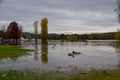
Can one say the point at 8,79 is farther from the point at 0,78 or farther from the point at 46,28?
the point at 46,28

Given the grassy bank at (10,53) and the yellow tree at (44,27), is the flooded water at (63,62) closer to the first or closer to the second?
the grassy bank at (10,53)

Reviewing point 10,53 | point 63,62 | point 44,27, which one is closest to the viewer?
point 63,62

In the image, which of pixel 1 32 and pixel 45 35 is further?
pixel 45 35

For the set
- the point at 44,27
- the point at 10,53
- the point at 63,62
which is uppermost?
the point at 44,27

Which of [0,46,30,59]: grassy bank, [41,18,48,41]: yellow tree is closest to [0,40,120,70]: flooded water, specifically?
[0,46,30,59]: grassy bank

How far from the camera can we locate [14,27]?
147750 mm

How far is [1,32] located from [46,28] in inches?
1654

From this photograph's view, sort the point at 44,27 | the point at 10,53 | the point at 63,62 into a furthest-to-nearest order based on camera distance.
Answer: the point at 44,27 < the point at 10,53 < the point at 63,62

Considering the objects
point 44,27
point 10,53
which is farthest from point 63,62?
point 44,27

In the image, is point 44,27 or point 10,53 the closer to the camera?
point 10,53

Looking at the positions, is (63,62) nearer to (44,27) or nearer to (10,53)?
(10,53)

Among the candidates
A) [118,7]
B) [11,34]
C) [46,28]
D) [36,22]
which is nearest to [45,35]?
[46,28]

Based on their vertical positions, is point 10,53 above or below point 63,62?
above

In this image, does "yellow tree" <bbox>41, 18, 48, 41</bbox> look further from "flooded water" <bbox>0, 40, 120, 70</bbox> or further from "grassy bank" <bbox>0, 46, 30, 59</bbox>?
"flooded water" <bbox>0, 40, 120, 70</bbox>
